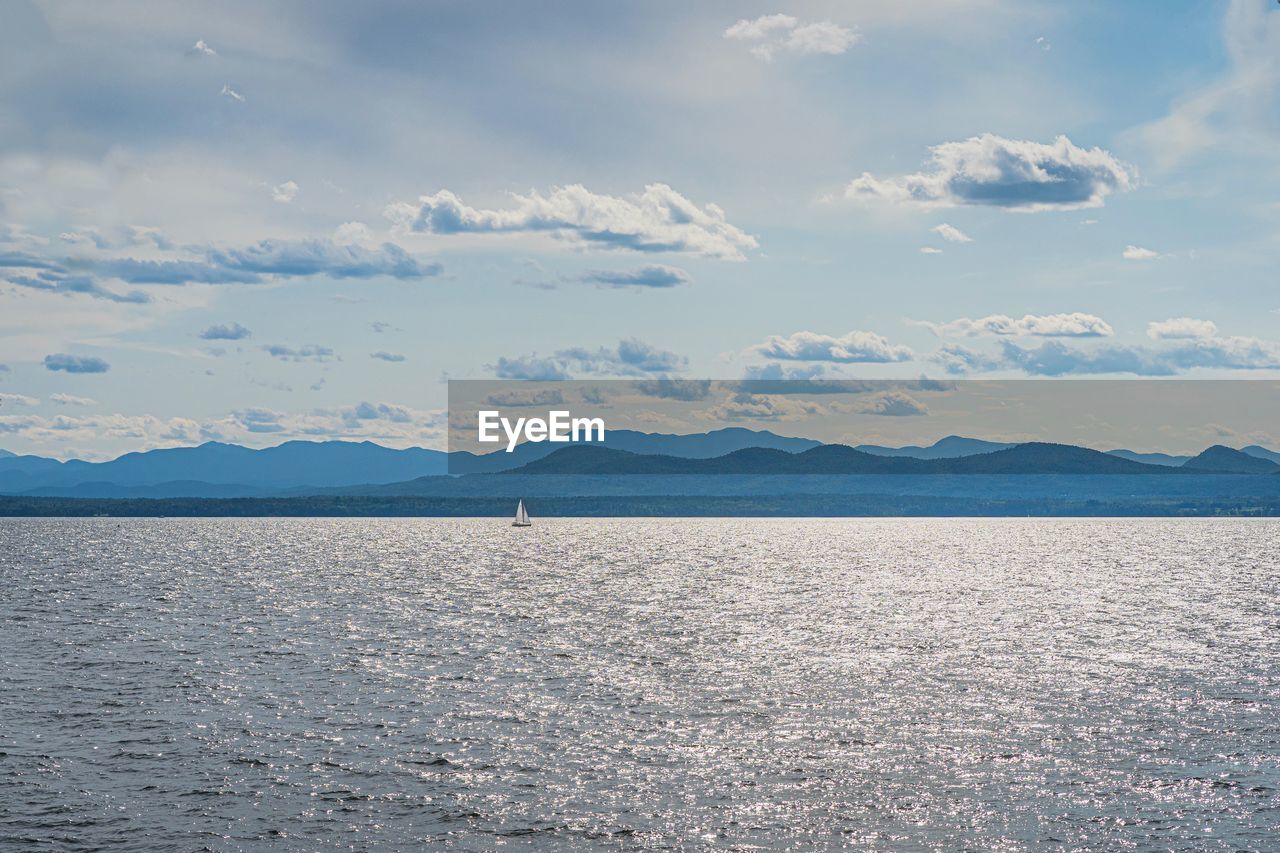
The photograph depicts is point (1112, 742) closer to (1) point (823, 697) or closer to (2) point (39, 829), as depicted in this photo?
(1) point (823, 697)

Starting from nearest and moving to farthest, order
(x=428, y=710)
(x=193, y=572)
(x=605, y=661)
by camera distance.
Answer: (x=428, y=710) → (x=605, y=661) → (x=193, y=572)

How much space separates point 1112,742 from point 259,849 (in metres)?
37.1

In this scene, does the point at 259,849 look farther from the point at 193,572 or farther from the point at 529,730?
the point at 193,572

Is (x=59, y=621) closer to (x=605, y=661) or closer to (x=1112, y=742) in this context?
(x=605, y=661)

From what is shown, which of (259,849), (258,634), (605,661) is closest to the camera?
(259,849)

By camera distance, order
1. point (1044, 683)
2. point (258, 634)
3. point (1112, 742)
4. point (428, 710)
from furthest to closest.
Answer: point (258, 634) → point (1044, 683) → point (428, 710) → point (1112, 742)

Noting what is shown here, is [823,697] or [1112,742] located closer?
[1112,742]

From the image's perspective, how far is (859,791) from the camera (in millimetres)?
45406

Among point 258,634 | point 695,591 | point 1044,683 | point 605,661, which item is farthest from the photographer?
point 695,591

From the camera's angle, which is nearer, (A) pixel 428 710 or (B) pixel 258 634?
(A) pixel 428 710

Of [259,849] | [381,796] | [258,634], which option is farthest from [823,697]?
[258,634]

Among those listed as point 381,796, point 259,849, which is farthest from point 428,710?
point 259,849

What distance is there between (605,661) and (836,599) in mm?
68873

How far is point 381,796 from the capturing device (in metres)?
44.7
